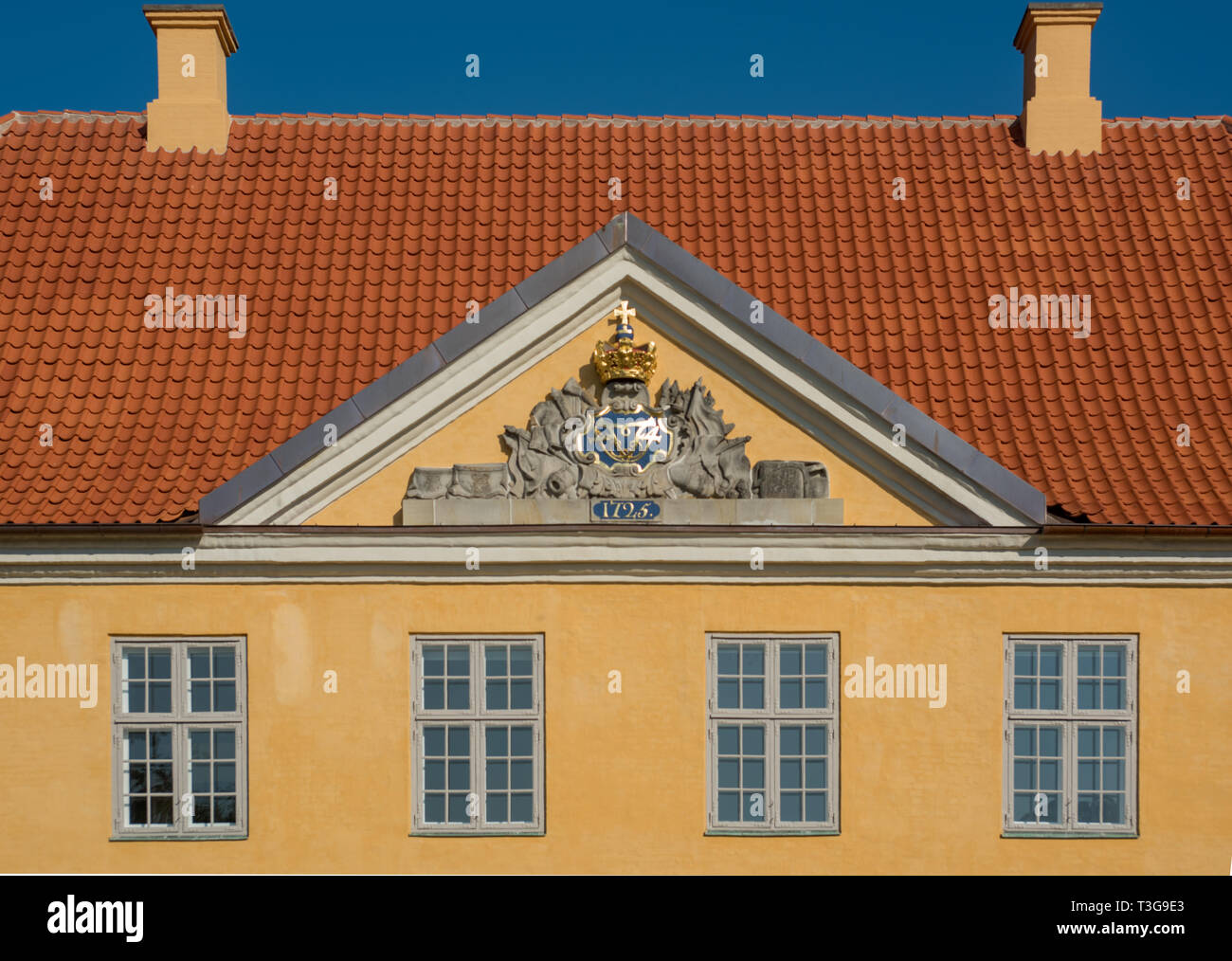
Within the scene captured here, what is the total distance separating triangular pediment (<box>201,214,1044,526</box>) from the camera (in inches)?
416

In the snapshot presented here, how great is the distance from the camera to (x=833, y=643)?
10891 millimetres

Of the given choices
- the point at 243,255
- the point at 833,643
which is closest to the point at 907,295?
the point at 833,643

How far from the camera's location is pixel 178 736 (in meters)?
10.9

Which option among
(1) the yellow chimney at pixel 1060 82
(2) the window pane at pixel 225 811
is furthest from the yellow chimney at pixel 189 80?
(1) the yellow chimney at pixel 1060 82

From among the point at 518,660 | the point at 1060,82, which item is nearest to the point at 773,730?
the point at 518,660

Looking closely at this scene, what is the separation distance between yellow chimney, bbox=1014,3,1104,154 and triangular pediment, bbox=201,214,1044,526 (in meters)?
5.24

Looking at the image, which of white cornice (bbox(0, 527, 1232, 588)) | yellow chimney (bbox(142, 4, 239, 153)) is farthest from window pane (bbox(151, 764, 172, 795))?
yellow chimney (bbox(142, 4, 239, 153))

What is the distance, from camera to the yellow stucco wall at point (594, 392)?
1083 centimetres

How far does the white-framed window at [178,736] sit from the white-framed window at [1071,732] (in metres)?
6.22

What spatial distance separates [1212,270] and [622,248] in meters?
5.95

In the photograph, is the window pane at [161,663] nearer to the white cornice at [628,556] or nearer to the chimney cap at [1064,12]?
the white cornice at [628,556]

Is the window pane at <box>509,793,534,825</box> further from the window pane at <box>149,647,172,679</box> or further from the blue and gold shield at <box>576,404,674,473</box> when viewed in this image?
the window pane at <box>149,647,172,679</box>

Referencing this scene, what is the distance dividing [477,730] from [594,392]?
287cm

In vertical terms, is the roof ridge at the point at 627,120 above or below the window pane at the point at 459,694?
above
